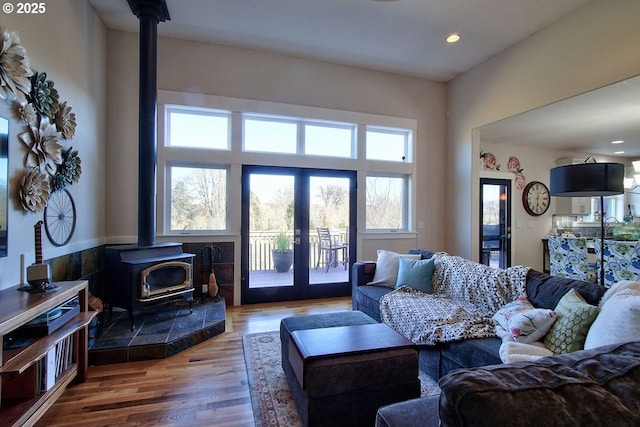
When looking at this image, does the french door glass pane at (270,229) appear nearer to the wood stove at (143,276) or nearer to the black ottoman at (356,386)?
the wood stove at (143,276)

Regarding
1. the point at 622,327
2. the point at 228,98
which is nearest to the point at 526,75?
the point at 622,327

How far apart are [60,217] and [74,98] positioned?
1195 millimetres

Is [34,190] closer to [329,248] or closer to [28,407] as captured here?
[28,407]

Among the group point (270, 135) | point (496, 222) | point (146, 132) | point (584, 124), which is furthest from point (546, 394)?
point (496, 222)

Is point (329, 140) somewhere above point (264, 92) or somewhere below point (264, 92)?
below

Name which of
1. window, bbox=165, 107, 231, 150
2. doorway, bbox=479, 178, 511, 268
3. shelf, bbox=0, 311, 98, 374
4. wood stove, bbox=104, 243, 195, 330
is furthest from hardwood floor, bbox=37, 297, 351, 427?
doorway, bbox=479, 178, 511, 268

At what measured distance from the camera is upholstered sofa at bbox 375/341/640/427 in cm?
68

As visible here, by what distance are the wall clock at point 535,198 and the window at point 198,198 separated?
227 inches

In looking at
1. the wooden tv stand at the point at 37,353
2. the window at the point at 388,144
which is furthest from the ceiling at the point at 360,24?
the wooden tv stand at the point at 37,353

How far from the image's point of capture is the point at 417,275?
3223 millimetres

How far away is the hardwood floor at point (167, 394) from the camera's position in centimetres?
186

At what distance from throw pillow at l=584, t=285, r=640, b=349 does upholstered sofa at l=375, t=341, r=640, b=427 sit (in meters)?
0.77

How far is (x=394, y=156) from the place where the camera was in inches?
200

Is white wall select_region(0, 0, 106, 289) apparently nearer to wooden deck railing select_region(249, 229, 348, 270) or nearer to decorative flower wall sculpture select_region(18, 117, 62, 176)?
decorative flower wall sculpture select_region(18, 117, 62, 176)
